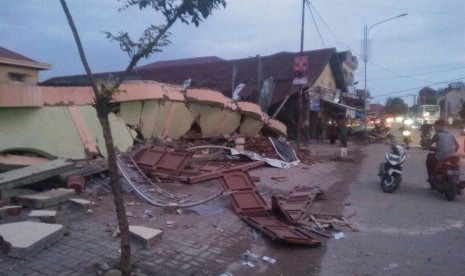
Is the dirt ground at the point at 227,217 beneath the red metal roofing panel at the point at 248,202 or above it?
beneath

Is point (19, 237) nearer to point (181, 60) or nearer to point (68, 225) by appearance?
point (68, 225)

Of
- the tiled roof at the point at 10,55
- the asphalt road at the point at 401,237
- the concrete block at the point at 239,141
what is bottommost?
the asphalt road at the point at 401,237

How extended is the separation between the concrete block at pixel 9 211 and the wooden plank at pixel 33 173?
0.77 meters

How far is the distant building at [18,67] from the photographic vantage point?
78.6 ft

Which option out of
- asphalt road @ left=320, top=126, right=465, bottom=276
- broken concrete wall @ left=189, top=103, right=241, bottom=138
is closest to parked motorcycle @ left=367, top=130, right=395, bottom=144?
broken concrete wall @ left=189, top=103, right=241, bottom=138

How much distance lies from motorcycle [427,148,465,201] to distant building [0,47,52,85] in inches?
843

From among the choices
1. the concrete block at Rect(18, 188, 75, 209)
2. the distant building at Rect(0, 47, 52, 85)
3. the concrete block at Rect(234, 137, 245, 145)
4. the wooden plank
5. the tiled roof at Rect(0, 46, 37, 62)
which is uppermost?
the tiled roof at Rect(0, 46, 37, 62)

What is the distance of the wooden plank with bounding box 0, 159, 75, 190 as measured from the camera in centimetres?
725

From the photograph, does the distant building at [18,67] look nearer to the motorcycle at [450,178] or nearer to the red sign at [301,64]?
the red sign at [301,64]

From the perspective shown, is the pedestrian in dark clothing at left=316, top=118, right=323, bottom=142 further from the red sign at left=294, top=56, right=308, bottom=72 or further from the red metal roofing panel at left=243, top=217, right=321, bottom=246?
the red metal roofing panel at left=243, top=217, right=321, bottom=246

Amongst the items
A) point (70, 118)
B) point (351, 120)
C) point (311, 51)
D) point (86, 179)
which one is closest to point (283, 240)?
point (86, 179)

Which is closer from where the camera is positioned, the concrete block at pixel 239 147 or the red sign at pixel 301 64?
the concrete block at pixel 239 147

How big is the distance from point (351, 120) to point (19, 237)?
31.6 meters

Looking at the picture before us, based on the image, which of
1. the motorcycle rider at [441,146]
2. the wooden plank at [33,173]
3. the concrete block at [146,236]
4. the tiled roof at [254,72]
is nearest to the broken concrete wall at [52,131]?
the wooden plank at [33,173]
